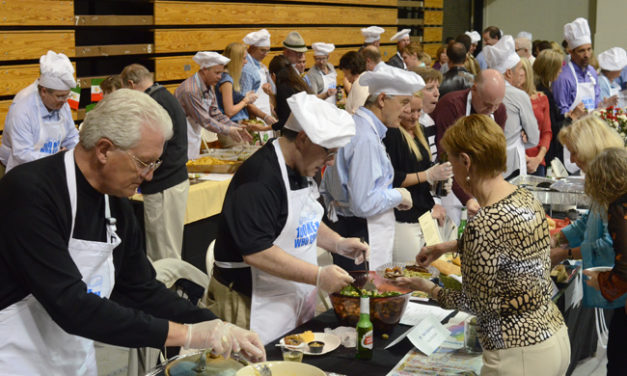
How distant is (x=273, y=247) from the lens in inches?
99.0

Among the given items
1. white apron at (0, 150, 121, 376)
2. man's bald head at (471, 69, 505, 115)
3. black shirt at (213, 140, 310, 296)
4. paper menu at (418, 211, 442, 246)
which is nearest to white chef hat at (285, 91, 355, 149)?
black shirt at (213, 140, 310, 296)

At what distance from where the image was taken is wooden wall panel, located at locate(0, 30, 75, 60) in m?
6.31

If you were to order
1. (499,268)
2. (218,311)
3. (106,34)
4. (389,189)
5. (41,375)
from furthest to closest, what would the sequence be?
(106,34) → (389,189) → (218,311) → (499,268) → (41,375)

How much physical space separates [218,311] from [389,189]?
114 cm

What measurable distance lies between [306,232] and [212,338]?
0.86m

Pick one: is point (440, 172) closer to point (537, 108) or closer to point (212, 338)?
point (212, 338)

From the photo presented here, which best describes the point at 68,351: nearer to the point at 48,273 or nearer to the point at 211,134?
the point at 48,273

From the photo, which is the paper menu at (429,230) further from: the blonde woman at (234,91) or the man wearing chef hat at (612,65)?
the man wearing chef hat at (612,65)

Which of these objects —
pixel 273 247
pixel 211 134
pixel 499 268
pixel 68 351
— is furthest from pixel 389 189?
pixel 211 134

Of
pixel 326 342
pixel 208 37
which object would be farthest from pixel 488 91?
pixel 208 37

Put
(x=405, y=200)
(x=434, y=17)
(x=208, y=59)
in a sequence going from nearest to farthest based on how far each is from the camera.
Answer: (x=405, y=200)
(x=208, y=59)
(x=434, y=17)

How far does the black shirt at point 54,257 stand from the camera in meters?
1.74

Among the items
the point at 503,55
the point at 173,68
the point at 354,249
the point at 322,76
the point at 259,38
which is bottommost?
the point at 354,249

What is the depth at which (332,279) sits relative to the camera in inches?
97.6
